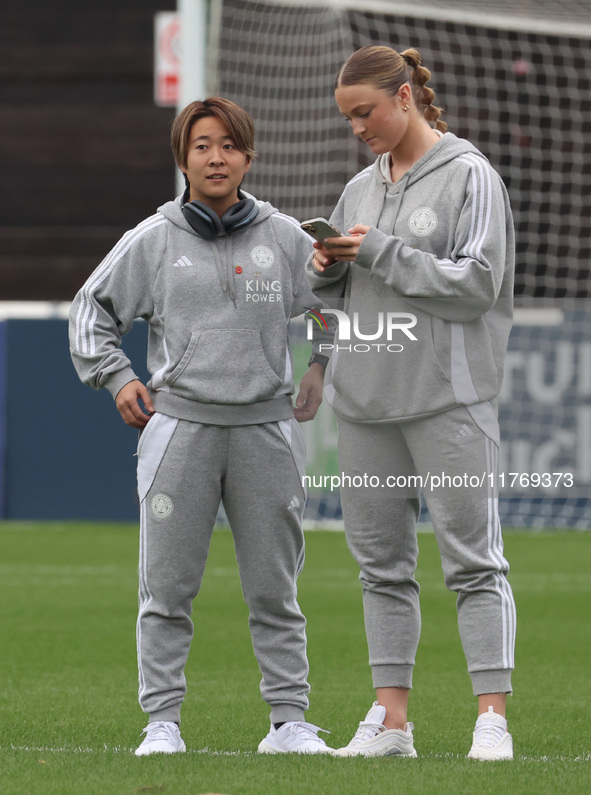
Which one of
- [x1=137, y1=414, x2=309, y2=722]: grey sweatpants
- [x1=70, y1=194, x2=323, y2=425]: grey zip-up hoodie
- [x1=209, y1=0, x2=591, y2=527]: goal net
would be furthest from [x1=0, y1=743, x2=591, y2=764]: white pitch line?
[x1=209, y1=0, x2=591, y2=527]: goal net

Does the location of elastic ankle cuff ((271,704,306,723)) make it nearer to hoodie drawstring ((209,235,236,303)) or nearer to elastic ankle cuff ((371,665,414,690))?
elastic ankle cuff ((371,665,414,690))

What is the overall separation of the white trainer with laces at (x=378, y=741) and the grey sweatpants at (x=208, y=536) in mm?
195

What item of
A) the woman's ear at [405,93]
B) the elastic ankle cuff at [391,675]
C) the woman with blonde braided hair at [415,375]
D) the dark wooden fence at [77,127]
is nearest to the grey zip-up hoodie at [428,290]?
the woman with blonde braided hair at [415,375]

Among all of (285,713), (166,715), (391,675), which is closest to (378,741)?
(391,675)

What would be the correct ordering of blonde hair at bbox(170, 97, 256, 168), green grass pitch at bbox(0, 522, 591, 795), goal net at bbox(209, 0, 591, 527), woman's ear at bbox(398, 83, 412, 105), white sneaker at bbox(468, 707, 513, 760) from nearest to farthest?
green grass pitch at bbox(0, 522, 591, 795) < white sneaker at bbox(468, 707, 513, 760) < woman's ear at bbox(398, 83, 412, 105) < blonde hair at bbox(170, 97, 256, 168) < goal net at bbox(209, 0, 591, 527)

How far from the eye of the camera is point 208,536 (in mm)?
3408

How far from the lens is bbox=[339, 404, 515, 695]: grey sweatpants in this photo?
10.4 feet

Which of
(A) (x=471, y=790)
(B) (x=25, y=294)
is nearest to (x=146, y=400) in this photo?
(A) (x=471, y=790)

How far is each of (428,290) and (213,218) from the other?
590 mm

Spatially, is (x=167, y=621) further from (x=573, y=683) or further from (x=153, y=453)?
(x=573, y=683)

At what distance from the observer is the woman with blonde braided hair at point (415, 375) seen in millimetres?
3141

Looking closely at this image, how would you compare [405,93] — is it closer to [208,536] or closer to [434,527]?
[434,527]

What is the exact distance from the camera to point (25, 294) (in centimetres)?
1606

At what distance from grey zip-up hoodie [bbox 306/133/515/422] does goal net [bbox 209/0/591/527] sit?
19.1ft
